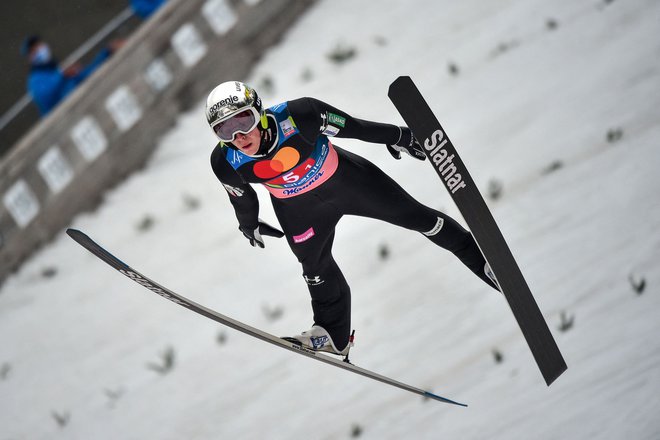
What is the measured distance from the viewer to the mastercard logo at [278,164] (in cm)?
456

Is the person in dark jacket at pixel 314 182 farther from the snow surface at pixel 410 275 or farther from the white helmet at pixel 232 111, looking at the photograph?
the snow surface at pixel 410 275

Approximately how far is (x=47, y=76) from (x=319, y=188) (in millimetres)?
5425

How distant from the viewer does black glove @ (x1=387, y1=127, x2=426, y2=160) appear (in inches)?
189

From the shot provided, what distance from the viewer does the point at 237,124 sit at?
4379 millimetres

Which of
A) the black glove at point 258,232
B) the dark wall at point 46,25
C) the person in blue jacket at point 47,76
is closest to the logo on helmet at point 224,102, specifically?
the black glove at point 258,232

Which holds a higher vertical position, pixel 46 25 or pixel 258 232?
pixel 46 25

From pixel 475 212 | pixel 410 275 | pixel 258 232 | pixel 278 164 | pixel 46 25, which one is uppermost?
pixel 46 25

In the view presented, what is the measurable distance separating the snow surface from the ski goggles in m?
2.83

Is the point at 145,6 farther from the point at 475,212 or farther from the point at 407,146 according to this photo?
the point at 475,212

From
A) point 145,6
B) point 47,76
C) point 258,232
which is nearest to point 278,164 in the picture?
point 258,232

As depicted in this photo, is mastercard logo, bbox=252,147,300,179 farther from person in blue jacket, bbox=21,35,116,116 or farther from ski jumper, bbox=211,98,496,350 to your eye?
person in blue jacket, bbox=21,35,116,116

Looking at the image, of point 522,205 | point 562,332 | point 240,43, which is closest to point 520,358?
point 562,332

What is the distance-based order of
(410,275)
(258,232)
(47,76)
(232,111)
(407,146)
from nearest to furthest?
(232,111) → (407,146) → (258,232) → (410,275) → (47,76)

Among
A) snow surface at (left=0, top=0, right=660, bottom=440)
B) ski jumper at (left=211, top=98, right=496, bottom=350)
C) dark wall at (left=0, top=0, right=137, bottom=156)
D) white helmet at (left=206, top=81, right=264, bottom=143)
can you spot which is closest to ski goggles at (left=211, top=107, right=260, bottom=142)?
white helmet at (left=206, top=81, right=264, bottom=143)
